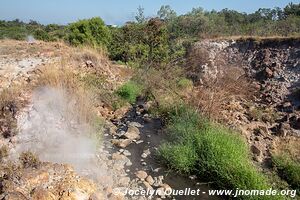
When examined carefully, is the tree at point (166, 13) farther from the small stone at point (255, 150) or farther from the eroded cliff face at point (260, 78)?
the small stone at point (255, 150)

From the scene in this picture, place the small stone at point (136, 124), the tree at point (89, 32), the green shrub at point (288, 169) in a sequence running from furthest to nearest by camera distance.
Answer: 1. the tree at point (89, 32)
2. the small stone at point (136, 124)
3. the green shrub at point (288, 169)

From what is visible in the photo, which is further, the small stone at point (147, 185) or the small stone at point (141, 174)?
the small stone at point (141, 174)

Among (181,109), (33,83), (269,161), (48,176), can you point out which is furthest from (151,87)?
(48,176)

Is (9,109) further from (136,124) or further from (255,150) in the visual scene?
(255,150)

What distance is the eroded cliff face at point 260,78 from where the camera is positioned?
7.79 m

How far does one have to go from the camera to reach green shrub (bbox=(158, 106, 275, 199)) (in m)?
5.36

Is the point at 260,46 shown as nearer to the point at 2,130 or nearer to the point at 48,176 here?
the point at 2,130

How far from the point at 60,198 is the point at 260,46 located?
1201 centimetres

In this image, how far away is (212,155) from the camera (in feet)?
19.4

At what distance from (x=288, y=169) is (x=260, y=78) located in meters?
7.15

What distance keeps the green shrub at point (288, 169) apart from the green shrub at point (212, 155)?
505 millimetres

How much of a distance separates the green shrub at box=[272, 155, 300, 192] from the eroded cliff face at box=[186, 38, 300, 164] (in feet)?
1.36

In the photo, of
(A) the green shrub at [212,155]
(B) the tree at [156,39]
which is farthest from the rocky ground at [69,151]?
(B) the tree at [156,39]

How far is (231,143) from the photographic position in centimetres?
614
